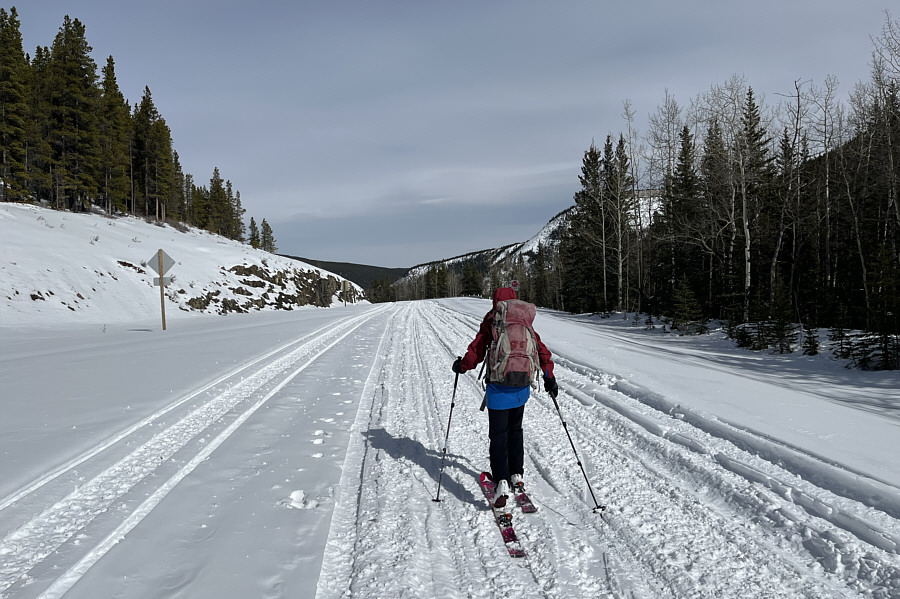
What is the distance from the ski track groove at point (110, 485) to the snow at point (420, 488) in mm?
24

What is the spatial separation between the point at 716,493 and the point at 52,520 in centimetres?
534

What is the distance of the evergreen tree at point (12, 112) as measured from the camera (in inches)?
1337

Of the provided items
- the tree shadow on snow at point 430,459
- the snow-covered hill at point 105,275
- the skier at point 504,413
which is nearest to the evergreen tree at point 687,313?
the tree shadow on snow at point 430,459

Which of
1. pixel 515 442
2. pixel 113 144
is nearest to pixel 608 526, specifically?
pixel 515 442

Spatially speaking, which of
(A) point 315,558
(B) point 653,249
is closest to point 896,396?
(A) point 315,558

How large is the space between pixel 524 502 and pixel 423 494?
2.91 feet

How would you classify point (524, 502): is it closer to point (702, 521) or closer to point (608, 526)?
point (608, 526)

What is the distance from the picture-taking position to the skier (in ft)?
12.7

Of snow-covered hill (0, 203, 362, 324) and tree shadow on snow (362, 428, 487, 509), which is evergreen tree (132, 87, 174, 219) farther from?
tree shadow on snow (362, 428, 487, 509)

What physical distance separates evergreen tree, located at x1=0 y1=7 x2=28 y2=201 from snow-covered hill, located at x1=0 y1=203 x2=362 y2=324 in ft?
13.1

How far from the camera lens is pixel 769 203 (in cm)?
2802

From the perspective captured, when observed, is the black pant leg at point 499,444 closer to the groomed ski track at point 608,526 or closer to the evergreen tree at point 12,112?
the groomed ski track at point 608,526

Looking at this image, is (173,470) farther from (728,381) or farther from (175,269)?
(175,269)

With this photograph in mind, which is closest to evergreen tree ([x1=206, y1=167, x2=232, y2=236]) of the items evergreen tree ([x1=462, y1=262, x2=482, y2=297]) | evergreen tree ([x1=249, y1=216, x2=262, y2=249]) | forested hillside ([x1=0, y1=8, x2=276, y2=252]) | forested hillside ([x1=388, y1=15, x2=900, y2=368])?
evergreen tree ([x1=249, y1=216, x2=262, y2=249])
